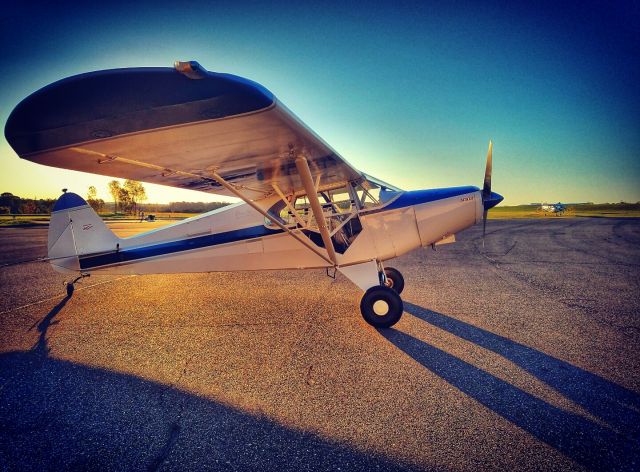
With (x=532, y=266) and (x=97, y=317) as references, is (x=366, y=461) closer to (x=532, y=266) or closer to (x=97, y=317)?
(x=97, y=317)

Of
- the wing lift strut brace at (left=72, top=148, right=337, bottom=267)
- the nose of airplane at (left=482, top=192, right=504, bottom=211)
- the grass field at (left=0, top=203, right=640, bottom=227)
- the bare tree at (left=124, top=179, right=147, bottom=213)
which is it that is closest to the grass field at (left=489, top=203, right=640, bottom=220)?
the grass field at (left=0, top=203, right=640, bottom=227)

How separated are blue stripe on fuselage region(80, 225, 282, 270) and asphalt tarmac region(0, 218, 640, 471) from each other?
897mm

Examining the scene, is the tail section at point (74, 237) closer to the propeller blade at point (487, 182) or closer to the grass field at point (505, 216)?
the propeller blade at point (487, 182)

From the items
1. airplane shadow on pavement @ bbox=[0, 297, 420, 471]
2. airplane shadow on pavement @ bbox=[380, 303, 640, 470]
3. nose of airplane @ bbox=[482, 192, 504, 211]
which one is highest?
nose of airplane @ bbox=[482, 192, 504, 211]

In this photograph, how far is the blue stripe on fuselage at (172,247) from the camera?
4.72 m

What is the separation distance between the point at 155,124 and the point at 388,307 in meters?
3.43

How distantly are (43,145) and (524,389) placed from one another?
4516mm

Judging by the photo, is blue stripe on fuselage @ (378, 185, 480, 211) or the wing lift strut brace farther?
blue stripe on fuselage @ (378, 185, 480, 211)

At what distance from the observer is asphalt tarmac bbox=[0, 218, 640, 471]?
6.30 feet

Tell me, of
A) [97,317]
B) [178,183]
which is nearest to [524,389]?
[178,183]

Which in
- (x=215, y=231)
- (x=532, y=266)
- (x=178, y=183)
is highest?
(x=178, y=183)

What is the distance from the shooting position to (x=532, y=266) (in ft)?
26.2

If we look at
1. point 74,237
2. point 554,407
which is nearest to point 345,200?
point 554,407

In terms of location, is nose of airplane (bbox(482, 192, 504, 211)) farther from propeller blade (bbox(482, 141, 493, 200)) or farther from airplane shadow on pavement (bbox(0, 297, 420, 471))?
airplane shadow on pavement (bbox(0, 297, 420, 471))
